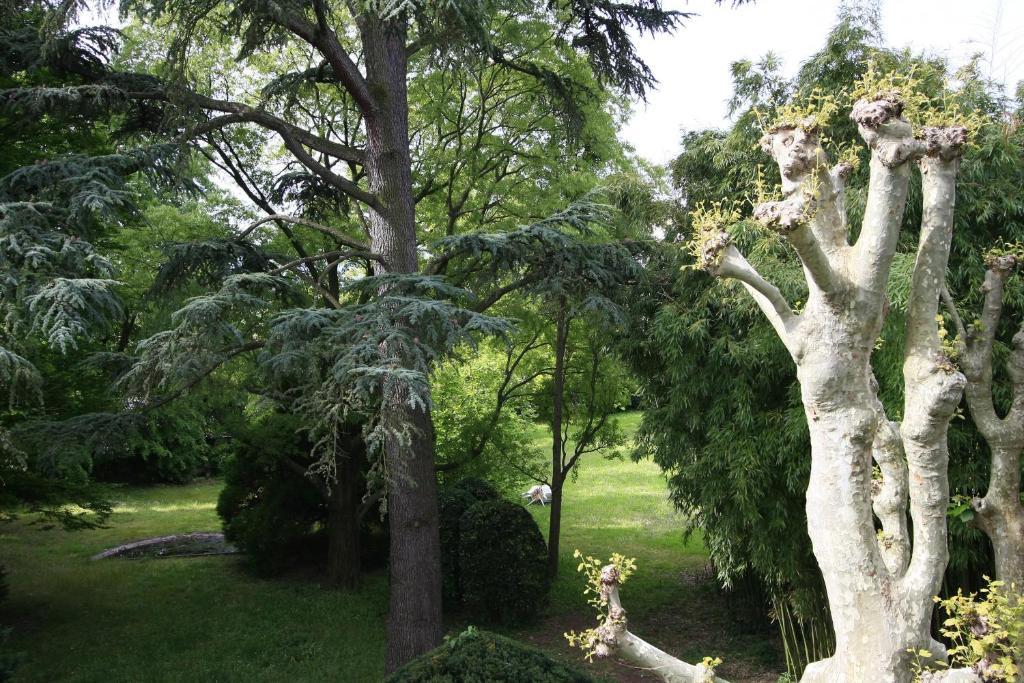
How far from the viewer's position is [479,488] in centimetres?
1014

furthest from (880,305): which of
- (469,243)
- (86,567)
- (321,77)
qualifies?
(86,567)

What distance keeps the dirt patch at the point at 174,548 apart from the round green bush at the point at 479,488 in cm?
441

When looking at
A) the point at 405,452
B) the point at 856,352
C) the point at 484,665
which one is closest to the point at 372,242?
the point at 405,452

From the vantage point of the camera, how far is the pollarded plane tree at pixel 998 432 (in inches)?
199

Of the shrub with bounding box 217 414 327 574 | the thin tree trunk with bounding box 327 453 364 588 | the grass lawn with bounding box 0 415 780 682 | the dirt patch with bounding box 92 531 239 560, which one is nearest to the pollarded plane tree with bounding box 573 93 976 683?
the grass lawn with bounding box 0 415 780 682

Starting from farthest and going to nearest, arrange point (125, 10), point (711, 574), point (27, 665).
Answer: point (711, 574), point (27, 665), point (125, 10)

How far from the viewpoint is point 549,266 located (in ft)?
24.4

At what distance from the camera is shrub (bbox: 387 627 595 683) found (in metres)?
4.01

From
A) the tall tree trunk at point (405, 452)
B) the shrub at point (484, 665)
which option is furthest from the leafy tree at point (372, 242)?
the shrub at point (484, 665)

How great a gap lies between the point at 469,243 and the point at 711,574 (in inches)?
284

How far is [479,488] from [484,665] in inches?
239

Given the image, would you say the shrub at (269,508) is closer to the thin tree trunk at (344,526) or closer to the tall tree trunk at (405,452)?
the thin tree trunk at (344,526)

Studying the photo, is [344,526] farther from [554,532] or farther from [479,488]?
[554,532]

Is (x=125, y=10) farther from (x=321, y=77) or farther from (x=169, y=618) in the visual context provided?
(x=169, y=618)
